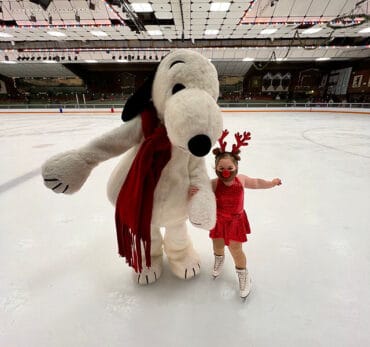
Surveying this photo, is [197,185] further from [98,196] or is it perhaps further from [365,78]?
[365,78]

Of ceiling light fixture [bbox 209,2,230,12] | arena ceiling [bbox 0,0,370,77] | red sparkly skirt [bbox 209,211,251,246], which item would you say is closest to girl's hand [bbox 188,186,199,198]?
red sparkly skirt [bbox 209,211,251,246]

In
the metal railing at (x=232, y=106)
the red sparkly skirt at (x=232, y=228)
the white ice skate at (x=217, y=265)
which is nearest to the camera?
the red sparkly skirt at (x=232, y=228)

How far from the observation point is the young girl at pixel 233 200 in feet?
2.06

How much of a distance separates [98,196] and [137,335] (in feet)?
3.34

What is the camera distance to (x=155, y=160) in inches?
24.3

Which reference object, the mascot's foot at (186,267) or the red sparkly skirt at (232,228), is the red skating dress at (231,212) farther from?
the mascot's foot at (186,267)

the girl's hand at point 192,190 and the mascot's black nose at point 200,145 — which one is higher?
the mascot's black nose at point 200,145

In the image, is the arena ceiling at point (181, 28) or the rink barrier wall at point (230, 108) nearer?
the arena ceiling at point (181, 28)

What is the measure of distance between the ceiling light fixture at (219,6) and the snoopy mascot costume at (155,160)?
6968 mm

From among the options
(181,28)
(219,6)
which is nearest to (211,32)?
(181,28)

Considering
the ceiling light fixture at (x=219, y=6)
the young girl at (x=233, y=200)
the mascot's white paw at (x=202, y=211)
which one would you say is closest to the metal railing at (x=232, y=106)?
the ceiling light fixture at (x=219, y=6)

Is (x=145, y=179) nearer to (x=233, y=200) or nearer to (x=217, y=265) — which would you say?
(x=233, y=200)

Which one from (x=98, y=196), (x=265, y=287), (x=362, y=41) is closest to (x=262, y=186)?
Answer: (x=265, y=287)

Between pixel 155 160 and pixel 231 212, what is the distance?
292 mm
